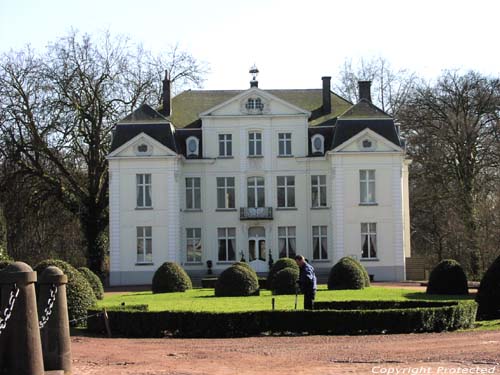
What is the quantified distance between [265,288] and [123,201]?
12421 millimetres

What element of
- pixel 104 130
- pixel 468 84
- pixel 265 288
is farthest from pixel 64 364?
pixel 468 84

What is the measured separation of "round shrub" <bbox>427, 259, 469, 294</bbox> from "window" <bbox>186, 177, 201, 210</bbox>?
19.1m

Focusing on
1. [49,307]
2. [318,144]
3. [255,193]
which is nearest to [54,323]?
[49,307]

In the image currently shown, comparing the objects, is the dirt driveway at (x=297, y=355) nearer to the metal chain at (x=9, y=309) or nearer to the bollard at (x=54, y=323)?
the bollard at (x=54, y=323)

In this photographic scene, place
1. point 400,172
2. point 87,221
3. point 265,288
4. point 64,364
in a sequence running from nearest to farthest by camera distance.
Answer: point 64,364 < point 265,288 < point 400,172 < point 87,221

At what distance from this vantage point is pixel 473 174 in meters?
48.3

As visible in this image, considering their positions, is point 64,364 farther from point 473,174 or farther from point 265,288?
point 473,174

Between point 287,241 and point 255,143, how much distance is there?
5580mm

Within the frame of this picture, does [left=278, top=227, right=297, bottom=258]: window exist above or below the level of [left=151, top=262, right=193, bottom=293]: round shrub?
above

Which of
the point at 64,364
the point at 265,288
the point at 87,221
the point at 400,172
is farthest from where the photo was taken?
the point at 87,221

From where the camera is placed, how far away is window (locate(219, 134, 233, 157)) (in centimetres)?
4697

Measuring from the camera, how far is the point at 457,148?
159ft

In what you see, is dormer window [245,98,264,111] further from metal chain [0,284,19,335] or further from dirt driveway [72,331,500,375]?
metal chain [0,284,19,335]

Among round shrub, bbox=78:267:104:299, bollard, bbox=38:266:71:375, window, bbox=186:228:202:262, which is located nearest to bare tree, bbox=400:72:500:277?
window, bbox=186:228:202:262
